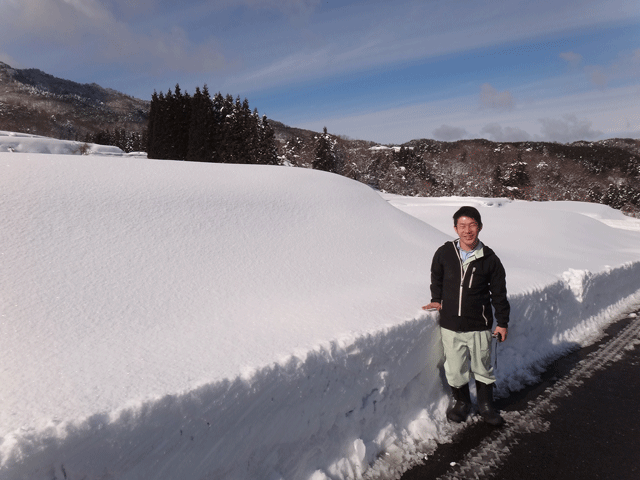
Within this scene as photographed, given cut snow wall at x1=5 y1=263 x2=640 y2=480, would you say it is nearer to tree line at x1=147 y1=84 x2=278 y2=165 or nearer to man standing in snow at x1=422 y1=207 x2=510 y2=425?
man standing in snow at x1=422 y1=207 x2=510 y2=425

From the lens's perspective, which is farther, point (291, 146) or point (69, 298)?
point (291, 146)

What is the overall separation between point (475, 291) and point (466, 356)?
0.62m

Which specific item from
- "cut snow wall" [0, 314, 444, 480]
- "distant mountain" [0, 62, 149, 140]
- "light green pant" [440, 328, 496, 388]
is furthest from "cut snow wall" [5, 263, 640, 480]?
"distant mountain" [0, 62, 149, 140]

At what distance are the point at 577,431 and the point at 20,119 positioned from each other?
473 feet

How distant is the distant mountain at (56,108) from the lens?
109 m

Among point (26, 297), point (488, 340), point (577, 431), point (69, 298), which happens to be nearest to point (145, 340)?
point (69, 298)

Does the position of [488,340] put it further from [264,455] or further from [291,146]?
[291,146]

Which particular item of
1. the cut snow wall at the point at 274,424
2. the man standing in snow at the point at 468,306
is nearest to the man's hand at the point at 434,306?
the man standing in snow at the point at 468,306

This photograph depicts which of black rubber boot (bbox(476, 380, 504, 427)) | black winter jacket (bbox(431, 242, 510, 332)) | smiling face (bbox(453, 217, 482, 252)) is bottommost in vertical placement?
black rubber boot (bbox(476, 380, 504, 427))

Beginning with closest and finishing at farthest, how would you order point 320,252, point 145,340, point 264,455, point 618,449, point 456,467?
point 264,455 → point 145,340 → point 456,467 → point 618,449 → point 320,252

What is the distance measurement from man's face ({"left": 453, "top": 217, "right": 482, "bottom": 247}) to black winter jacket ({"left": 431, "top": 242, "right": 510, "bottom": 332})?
13cm

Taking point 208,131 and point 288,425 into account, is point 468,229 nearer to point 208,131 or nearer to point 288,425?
point 288,425

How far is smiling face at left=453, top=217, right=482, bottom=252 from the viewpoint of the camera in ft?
10.6

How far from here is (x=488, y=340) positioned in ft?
11.1
